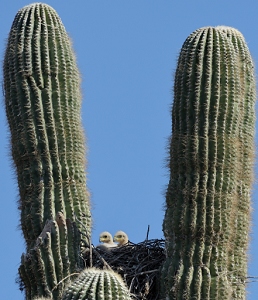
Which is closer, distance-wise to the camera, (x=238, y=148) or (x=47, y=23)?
(x=238, y=148)

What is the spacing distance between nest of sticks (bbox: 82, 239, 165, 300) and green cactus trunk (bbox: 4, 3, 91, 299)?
0.38m

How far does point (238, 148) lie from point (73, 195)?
5.90 ft

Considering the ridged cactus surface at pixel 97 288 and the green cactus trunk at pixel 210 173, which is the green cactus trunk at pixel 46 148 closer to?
the green cactus trunk at pixel 210 173

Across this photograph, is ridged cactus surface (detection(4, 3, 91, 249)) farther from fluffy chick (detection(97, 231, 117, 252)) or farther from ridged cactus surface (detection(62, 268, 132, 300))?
ridged cactus surface (detection(62, 268, 132, 300))

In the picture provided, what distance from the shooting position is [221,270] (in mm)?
13039

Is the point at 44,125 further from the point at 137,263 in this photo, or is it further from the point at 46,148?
the point at 137,263

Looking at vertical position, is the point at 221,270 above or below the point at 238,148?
below

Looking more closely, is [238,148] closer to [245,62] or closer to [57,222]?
[245,62]

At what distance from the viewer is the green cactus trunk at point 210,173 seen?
13.1m

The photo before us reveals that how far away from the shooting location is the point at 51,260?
43.3 feet

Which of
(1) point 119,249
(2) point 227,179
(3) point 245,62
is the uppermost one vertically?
(3) point 245,62

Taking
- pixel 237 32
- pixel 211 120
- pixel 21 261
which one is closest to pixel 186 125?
pixel 211 120

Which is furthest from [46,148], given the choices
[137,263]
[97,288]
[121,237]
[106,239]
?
[97,288]

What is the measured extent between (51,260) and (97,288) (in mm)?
2970
